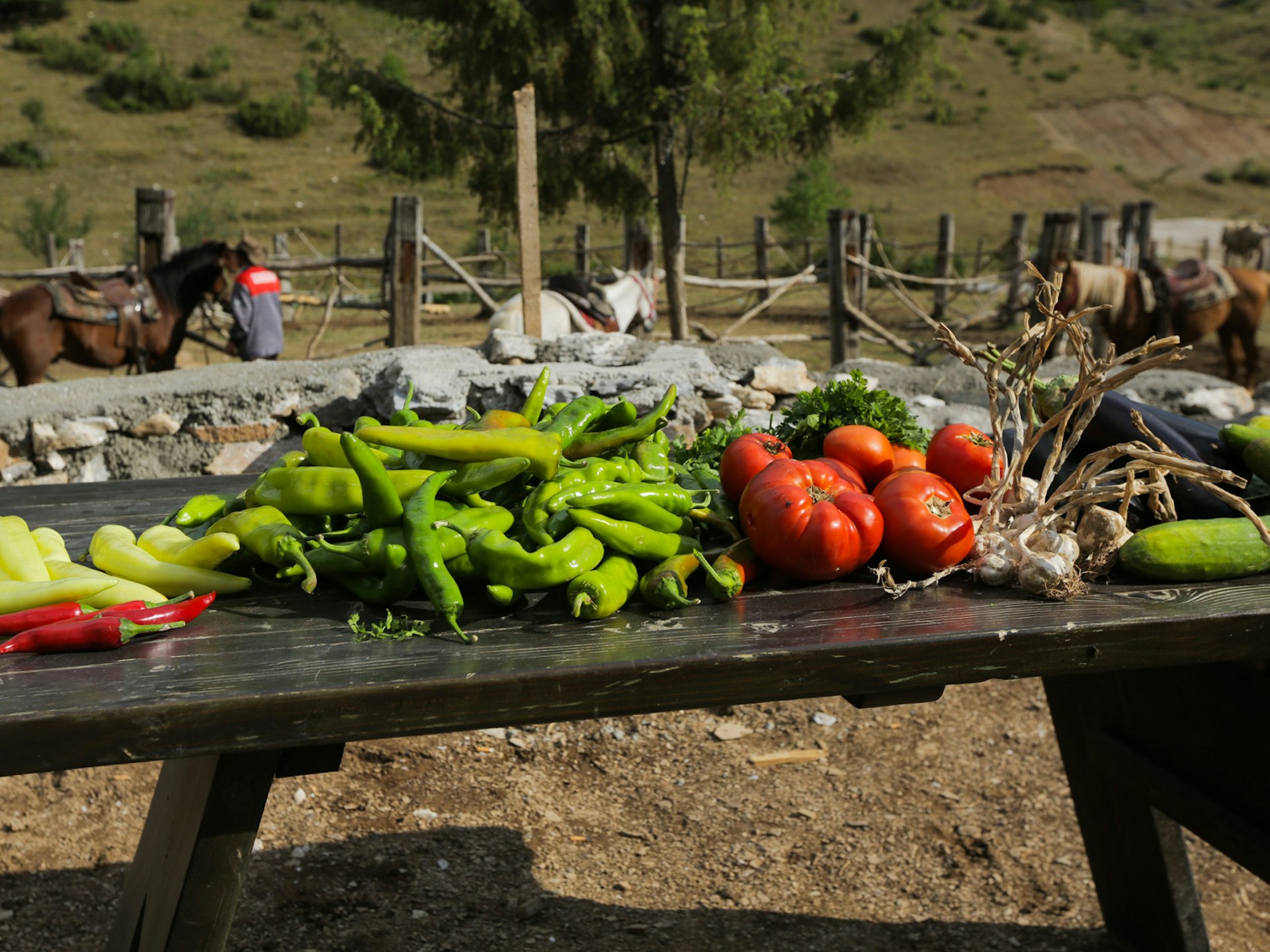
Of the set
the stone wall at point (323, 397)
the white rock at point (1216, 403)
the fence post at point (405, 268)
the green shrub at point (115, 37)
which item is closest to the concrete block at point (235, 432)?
the stone wall at point (323, 397)

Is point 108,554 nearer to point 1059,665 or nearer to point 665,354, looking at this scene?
point 1059,665

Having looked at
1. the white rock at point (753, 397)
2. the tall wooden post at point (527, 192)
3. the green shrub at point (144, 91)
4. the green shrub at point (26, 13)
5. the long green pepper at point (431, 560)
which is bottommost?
the white rock at point (753, 397)

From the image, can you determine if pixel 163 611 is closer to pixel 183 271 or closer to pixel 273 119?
pixel 183 271

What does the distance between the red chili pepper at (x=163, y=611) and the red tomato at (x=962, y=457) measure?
4.59 ft

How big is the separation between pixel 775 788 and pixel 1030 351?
2.08 meters

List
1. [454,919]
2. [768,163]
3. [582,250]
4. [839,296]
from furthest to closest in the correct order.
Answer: [768,163] < [582,250] < [839,296] < [454,919]

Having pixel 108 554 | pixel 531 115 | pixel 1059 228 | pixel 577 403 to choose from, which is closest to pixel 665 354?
pixel 531 115

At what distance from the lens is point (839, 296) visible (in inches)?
380

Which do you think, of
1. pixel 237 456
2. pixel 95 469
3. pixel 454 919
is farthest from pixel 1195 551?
pixel 95 469

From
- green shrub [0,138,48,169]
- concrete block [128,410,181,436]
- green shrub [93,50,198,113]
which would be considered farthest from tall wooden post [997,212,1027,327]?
green shrub [93,50,198,113]

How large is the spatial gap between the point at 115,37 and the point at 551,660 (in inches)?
2437

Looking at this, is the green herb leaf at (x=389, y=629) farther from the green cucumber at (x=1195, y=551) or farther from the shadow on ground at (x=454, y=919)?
the shadow on ground at (x=454, y=919)

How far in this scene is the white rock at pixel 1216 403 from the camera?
557cm

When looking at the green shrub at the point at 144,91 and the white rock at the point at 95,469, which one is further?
the green shrub at the point at 144,91
